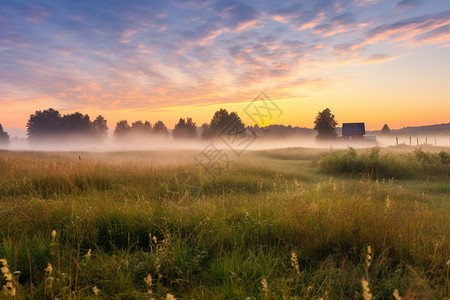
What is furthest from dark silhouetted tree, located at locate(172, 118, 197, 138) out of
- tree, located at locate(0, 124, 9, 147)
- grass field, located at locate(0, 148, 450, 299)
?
grass field, located at locate(0, 148, 450, 299)

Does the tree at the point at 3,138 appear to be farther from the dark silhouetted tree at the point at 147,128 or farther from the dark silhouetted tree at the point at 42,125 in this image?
the dark silhouetted tree at the point at 147,128

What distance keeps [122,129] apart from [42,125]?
2179 centimetres

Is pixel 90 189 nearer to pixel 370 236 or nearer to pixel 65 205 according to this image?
pixel 65 205

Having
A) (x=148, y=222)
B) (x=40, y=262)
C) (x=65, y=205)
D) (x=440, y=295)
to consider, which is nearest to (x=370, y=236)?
(x=440, y=295)

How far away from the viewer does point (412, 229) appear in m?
4.06

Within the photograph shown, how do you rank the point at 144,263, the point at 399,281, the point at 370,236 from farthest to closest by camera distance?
the point at 370,236
the point at 144,263
the point at 399,281

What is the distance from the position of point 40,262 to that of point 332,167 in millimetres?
15857

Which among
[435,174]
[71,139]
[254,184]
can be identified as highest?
[71,139]

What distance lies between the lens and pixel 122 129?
3533 inches

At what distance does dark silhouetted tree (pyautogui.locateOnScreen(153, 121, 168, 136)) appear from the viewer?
286ft

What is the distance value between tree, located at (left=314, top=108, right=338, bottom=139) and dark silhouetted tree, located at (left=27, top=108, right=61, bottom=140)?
70540 millimetres

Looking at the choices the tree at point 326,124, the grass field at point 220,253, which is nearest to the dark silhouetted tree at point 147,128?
the tree at point 326,124

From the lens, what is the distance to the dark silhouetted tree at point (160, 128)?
286 feet

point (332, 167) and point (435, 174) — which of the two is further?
point (332, 167)
